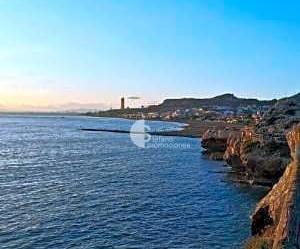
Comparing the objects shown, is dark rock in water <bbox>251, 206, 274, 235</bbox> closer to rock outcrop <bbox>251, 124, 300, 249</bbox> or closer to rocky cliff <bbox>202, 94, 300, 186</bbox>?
rock outcrop <bbox>251, 124, 300, 249</bbox>

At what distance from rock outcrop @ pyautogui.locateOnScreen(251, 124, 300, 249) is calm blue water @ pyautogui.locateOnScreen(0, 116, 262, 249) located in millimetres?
2800

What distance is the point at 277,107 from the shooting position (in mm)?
62000

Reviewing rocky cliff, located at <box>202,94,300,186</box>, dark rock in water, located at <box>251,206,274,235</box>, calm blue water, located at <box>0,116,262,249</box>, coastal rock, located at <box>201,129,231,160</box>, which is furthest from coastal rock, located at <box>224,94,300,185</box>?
dark rock in water, located at <box>251,206,274,235</box>

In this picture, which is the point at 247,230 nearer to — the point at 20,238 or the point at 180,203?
the point at 180,203

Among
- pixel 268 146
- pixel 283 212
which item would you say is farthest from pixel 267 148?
pixel 283 212

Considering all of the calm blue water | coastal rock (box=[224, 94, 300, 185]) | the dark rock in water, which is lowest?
the calm blue water

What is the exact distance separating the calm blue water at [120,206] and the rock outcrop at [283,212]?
9.19 ft

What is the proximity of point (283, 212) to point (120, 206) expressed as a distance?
2282 cm

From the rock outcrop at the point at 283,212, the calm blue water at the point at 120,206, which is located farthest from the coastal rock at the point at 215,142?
the rock outcrop at the point at 283,212

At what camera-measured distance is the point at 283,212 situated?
1730 cm

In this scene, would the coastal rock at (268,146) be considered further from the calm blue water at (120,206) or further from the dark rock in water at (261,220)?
the dark rock in water at (261,220)

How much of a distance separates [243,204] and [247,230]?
900cm

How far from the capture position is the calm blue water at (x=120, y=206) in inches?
1173

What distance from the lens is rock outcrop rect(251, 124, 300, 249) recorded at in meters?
15.2
